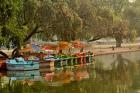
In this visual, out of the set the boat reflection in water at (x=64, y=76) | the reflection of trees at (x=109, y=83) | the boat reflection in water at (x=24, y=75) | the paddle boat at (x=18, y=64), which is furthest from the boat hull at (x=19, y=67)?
the reflection of trees at (x=109, y=83)

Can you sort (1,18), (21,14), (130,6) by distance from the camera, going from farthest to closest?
(130,6)
(21,14)
(1,18)

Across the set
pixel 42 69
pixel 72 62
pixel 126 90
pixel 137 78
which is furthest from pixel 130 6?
pixel 126 90

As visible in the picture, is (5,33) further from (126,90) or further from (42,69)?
(126,90)

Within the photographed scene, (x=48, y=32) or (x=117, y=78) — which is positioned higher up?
(x=48, y=32)

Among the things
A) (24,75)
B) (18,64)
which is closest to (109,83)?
(24,75)

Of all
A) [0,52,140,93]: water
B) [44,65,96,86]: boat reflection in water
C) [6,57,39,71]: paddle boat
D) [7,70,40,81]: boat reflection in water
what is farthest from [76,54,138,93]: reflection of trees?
[6,57,39,71]: paddle boat

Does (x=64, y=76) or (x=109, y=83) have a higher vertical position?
(x=64, y=76)

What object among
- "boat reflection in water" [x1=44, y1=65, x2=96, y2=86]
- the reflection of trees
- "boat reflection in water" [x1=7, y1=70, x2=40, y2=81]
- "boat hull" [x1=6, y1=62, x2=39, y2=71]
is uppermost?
"boat hull" [x1=6, y1=62, x2=39, y2=71]

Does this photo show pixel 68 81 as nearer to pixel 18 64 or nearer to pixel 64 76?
pixel 64 76

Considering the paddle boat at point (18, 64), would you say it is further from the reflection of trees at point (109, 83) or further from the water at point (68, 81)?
the reflection of trees at point (109, 83)

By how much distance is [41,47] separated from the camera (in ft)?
161

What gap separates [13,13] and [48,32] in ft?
25.7

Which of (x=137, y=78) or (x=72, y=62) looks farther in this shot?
(x=72, y=62)

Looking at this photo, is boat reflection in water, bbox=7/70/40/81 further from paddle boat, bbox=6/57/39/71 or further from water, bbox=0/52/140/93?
paddle boat, bbox=6/57/39/71
